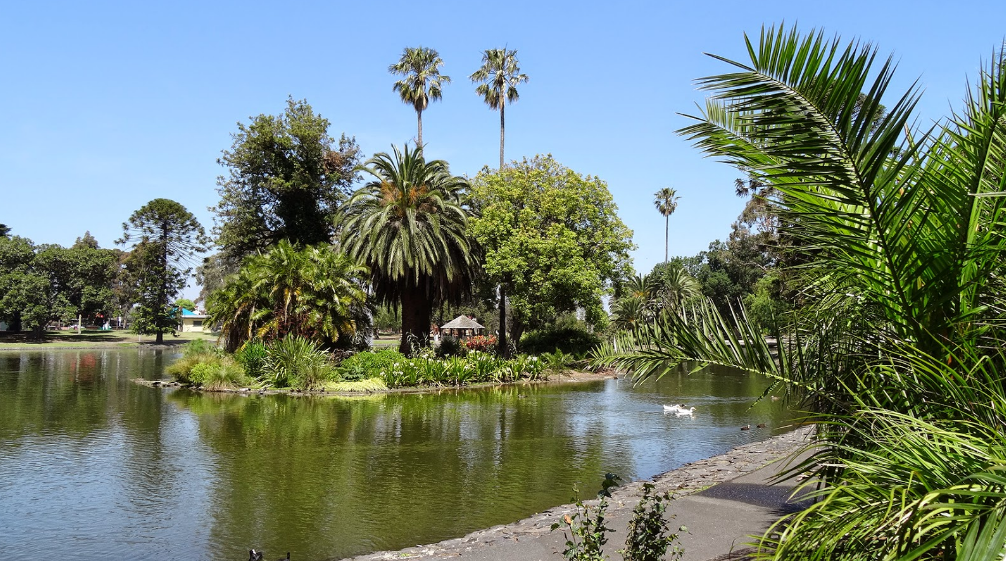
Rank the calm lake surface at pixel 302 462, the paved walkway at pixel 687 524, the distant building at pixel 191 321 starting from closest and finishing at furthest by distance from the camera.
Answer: the paved walkway at pixel 687 524, the calm lake surface at pixel 302 462, the distant building at pixel 191 321

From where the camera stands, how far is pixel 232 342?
27562 mm

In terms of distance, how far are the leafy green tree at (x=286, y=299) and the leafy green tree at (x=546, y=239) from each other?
845 centimetres

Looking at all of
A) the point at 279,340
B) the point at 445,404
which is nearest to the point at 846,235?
the point at 445,404

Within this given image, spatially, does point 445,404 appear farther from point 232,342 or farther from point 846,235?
point 846,235

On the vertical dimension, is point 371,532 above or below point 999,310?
below

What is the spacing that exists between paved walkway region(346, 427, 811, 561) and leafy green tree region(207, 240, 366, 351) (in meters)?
18.3

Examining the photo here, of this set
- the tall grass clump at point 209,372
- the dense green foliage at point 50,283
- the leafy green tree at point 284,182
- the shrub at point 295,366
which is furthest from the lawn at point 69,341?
the shrub at point 295,366

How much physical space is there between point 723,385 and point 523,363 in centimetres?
868

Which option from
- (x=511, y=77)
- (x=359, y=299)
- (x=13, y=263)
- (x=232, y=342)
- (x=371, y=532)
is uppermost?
(x=511, y=77)

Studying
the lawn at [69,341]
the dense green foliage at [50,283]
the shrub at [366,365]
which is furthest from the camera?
the dense green foliage at [50,283]

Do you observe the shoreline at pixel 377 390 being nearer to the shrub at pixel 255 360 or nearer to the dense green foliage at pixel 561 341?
the shrub at pixel 255 360

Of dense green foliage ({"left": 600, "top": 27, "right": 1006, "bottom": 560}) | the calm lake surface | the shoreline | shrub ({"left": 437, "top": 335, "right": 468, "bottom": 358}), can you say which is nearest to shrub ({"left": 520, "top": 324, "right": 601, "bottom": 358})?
the shoreline

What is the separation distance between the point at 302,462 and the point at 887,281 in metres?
10.9

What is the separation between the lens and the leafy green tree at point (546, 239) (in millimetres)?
32469
